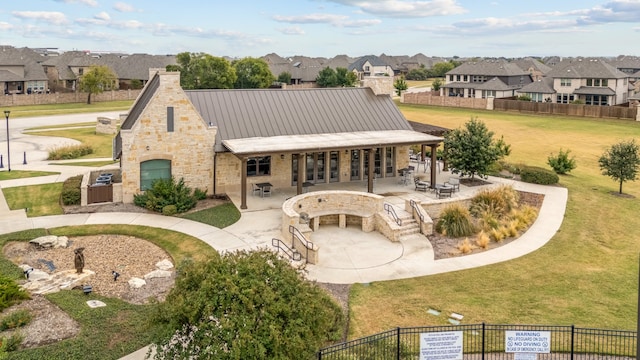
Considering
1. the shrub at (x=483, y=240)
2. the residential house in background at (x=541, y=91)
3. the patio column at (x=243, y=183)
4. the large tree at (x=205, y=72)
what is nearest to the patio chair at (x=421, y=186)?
the shrub at (x=483, y=240)

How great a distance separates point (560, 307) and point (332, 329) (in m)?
7.78

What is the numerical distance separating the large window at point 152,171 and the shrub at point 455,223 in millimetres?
14548

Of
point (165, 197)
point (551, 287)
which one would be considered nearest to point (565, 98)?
point (551, 287)

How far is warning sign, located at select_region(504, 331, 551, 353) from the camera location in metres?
12.3

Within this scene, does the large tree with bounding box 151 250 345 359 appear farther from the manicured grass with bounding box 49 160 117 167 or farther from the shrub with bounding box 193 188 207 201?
the manicured grass with bounding box 49 160 117 167

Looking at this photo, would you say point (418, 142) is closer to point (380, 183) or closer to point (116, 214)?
point (380, 183)

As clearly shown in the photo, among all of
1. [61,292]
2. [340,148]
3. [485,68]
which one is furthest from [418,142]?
[485,68]

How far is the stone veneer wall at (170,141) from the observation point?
27.3 m

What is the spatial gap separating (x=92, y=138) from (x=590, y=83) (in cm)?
6894

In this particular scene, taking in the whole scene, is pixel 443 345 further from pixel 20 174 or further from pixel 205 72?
pixel 205 72

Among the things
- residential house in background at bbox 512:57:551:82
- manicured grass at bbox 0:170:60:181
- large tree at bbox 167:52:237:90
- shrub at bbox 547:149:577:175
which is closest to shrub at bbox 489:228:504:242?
shrub at bbox 547:149:577:175

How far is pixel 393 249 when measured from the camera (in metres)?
22.6

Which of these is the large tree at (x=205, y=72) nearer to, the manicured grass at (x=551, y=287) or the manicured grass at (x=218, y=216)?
the manicured grass at (x=218, y=216)

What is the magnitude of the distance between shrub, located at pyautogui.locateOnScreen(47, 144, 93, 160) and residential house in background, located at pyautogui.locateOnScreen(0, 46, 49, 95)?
50.2 m
